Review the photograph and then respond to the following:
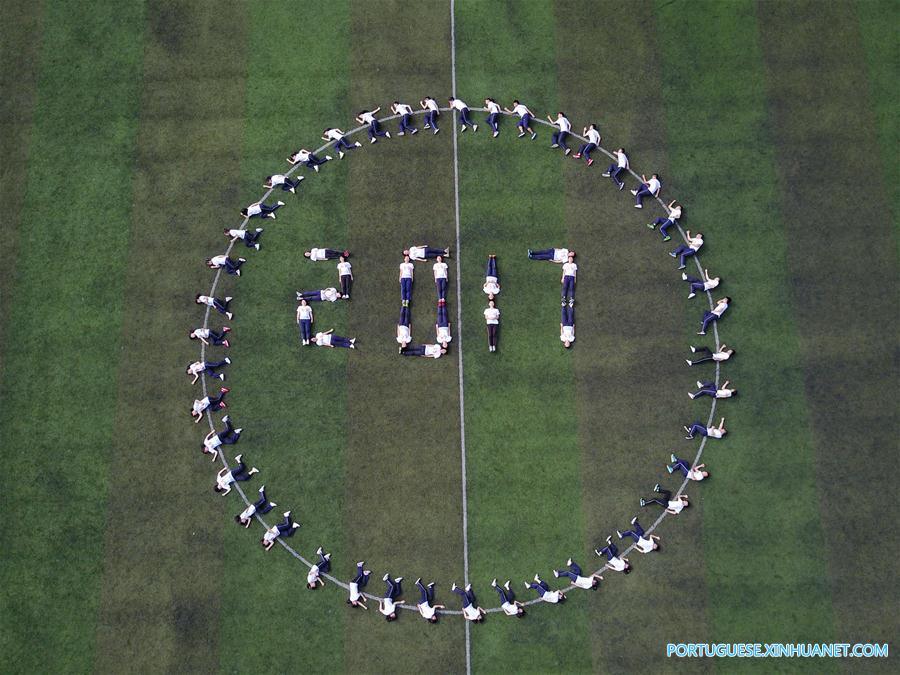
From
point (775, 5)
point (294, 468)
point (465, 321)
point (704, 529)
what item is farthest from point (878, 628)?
point (775, 5)

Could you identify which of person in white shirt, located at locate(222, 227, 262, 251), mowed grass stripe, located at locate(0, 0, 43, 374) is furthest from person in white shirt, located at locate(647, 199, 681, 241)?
mowed grass stripe, located at locate(0, 0, 43, 374)

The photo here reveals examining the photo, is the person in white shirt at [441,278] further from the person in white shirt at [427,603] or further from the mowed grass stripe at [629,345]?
the person in white shirt at [427,603]

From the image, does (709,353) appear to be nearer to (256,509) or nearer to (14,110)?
(256,509)

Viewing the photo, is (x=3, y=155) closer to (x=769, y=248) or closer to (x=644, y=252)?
(x=644, y=252)

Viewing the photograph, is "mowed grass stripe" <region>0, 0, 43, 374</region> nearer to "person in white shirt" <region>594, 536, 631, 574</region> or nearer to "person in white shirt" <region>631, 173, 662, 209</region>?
"person in white shirt" <region>594, 536, 631, 574</region>

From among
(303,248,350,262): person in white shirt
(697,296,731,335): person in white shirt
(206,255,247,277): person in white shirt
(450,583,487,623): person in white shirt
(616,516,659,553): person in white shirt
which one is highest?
(303,248,350,262): person in white shirt

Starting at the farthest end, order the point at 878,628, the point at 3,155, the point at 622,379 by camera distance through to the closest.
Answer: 1. the point at 3,155
2. the point at 622,379
3. the point at 878,628
